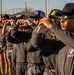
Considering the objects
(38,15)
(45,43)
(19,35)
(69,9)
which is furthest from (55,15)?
(19,35)

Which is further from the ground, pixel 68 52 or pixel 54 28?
pixel 54 28

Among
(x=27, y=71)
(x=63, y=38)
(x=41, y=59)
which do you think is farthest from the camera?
(x=27, y=71)

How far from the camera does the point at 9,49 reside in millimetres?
11227

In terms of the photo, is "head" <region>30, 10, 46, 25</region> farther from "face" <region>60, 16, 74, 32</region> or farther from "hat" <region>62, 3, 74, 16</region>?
"face" <region>60, 16, 74, 32</region>

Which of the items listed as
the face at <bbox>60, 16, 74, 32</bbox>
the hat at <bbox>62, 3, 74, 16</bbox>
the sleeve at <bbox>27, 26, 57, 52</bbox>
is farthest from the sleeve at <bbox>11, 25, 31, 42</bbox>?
the face at <bbox>60, 16, 74, 32</bbox>

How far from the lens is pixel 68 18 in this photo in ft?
13.7

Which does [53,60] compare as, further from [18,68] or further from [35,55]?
[18,68]

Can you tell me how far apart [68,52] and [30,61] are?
384 cm

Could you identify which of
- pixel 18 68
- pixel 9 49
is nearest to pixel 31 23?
pixel 18 68

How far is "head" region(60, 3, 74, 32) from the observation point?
4114mm

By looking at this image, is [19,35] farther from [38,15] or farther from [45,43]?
[45,43]

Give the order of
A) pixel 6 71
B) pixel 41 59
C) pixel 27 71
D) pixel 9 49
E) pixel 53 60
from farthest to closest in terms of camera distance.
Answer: pixel 6 71
pixel 9 49
pixel 27 71
pixel 41 59
pixel 53 60

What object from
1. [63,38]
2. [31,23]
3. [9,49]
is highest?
[63,38]

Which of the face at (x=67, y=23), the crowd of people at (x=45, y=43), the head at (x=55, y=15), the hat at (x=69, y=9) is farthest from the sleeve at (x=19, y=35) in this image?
the face at (x=67, y=23)
